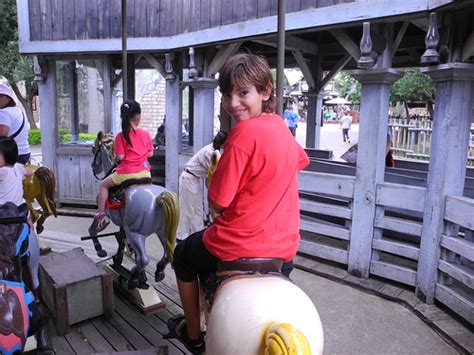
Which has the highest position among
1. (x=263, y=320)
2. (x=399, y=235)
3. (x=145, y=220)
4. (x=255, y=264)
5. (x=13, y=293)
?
(x=255, y=264)

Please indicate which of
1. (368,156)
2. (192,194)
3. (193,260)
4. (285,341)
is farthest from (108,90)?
(285,341)

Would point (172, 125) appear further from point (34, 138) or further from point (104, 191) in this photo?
point (34, 138)

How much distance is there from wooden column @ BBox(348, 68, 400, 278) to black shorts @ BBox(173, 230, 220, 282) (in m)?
2.51

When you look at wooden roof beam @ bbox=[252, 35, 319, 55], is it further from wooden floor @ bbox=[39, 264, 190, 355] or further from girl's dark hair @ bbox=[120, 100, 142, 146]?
wooden floor @ bbox=[39, 264, 190, 355]

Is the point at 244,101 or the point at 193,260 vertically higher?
the point at 244,101

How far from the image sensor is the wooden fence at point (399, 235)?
10.9 ft

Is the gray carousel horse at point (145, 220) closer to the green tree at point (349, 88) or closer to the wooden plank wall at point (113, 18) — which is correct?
the wooden plank wall at point (113, 18)

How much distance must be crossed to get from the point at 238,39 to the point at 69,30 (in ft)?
9.00

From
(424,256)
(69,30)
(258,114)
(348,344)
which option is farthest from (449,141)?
(69,30)

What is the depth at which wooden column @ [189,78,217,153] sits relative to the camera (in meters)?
5.56

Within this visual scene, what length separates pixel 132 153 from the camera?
11.1 feet

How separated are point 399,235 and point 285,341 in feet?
11.4

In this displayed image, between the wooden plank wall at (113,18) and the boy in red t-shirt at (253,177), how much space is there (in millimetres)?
3568

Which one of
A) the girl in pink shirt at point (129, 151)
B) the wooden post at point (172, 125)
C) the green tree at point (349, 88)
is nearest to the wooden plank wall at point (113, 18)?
the wooden post at point (172, 125)
